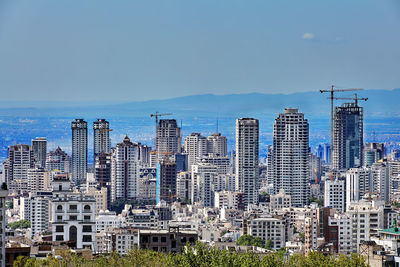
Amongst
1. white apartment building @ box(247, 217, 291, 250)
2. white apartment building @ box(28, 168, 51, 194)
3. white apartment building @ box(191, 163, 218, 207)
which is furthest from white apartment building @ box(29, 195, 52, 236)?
A: white apartment building @ box(191, 163, 218, 207)

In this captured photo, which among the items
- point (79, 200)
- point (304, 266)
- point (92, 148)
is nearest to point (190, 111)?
point (92, 148)

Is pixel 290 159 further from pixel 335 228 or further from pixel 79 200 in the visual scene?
pixel 79 200

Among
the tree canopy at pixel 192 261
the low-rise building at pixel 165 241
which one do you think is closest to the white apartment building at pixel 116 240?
the low-rise building at pixel 165 241

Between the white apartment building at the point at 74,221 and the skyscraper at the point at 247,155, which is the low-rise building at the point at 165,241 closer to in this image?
the white apartment building at the point at 74,221

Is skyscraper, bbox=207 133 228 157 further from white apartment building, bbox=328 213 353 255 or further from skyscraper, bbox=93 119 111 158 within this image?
white apartment building, bbox=328 213 353 255

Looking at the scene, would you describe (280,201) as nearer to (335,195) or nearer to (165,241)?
(335,195)

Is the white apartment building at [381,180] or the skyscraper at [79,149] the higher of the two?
the skyscraper at [79,149]
